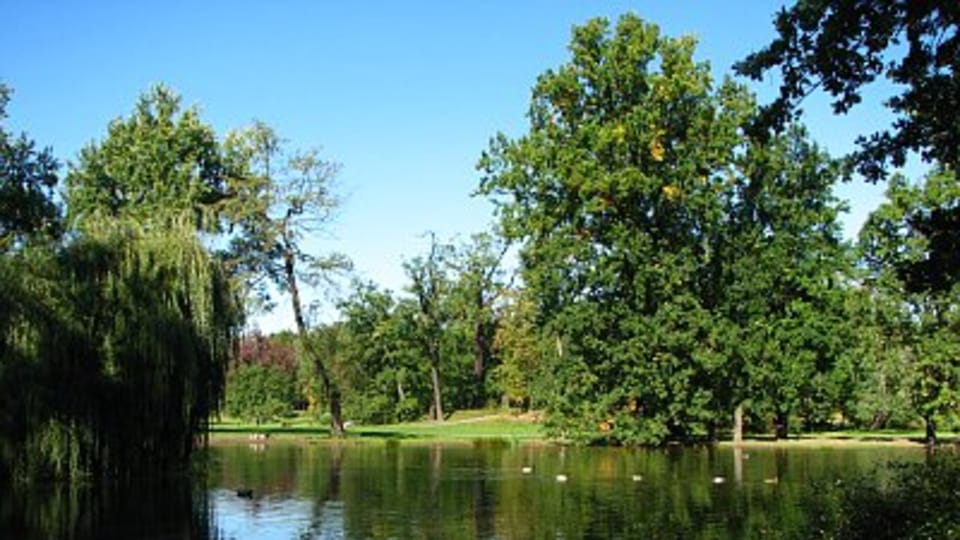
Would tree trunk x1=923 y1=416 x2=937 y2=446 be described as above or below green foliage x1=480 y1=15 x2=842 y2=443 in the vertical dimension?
below

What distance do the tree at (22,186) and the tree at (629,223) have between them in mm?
22007

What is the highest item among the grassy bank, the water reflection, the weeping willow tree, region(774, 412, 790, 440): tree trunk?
the weeping willow tree

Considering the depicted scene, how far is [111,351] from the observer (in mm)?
27344

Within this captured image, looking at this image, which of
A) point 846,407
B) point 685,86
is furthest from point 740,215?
point 846,407

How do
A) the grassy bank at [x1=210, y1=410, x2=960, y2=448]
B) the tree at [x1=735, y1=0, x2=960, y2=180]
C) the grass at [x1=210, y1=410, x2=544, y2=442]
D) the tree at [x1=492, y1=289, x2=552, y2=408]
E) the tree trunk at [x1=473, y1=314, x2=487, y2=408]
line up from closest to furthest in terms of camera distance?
1. the tree at [x1=735, y1=0, x2=960, y2=180]
2. the grassy bank at [x1=210, y1=410, x2=960, y2=448]
3. the grass at [x1=210, y1=410, x2=544, y2=442]
4. the tree at [x1=492, y1=289, x2=552, y2=408]
5. the tree trunk at [x1=473, y1=314, x2=487, y2=408]

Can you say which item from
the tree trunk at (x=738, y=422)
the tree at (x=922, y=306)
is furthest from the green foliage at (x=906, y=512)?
the tree trunk at (x=738, y=422)

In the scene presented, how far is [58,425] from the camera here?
25828mm

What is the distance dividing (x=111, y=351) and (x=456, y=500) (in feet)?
33.0

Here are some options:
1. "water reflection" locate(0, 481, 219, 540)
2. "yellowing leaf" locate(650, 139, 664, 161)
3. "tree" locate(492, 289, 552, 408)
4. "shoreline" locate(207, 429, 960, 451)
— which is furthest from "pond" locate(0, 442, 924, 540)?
"tree" locate(492, 289, 552, 408)

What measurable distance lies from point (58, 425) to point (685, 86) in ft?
110

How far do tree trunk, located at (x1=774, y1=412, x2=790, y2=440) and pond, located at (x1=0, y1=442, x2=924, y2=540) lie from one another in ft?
41.5

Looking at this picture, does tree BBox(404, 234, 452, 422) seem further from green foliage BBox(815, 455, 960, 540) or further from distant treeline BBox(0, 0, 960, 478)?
green foliage BBox(815, 455, 960, 540)

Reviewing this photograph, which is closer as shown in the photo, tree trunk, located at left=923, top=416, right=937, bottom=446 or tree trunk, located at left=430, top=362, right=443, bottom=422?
tree trunk, located at left=923, top=416, right=937, bottom=446

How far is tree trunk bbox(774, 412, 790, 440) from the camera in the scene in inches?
2108
